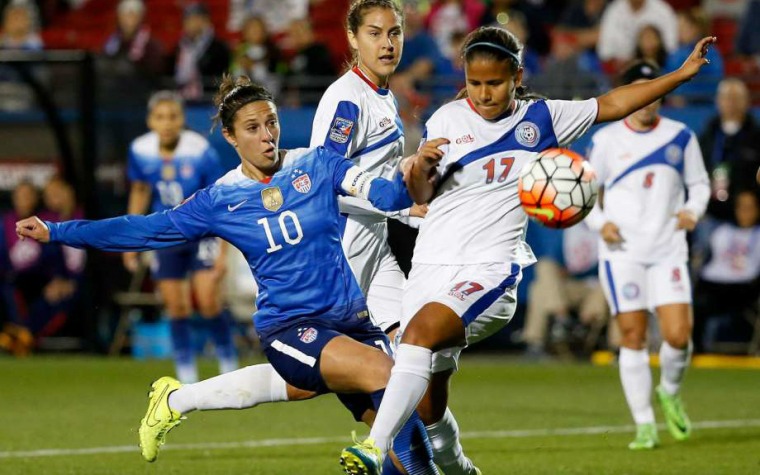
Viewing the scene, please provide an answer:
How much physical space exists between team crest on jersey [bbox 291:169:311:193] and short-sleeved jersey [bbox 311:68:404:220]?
0.50 metres

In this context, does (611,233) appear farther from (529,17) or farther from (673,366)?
(529,17)

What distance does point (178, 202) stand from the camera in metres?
12.5

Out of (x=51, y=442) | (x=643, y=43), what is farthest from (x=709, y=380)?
(x=51, y=442)

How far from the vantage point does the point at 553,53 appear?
17344mm

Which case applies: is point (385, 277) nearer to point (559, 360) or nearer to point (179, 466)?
point (179, 466)

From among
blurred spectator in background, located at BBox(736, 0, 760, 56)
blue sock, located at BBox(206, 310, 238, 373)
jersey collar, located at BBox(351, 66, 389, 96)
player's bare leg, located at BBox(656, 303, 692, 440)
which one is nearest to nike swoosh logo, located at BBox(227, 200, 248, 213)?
jersey collar, located at BBox(351, 66, 389, 96)

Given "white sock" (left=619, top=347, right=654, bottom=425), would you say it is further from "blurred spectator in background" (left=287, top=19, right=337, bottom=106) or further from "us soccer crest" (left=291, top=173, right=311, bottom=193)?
"blurred spectator in background" (left=287, top=19, right=337, bottom=106)

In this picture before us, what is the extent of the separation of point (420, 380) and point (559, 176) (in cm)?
105

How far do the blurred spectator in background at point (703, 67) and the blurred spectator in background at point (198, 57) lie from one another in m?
5.42

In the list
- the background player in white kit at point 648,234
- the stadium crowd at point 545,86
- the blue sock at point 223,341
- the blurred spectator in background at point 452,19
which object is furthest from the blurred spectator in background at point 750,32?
the blue sock at point 223,341

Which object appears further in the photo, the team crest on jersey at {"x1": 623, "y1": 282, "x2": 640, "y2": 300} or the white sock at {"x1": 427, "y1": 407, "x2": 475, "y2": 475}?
the team crest on jersey at {"x1": 623, "y1": 282, "x2": 640, "y2": 300}

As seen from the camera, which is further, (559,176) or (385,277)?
(385,277)

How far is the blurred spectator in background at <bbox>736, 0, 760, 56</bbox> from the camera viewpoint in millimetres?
16578

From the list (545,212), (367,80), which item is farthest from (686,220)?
(545,212)
